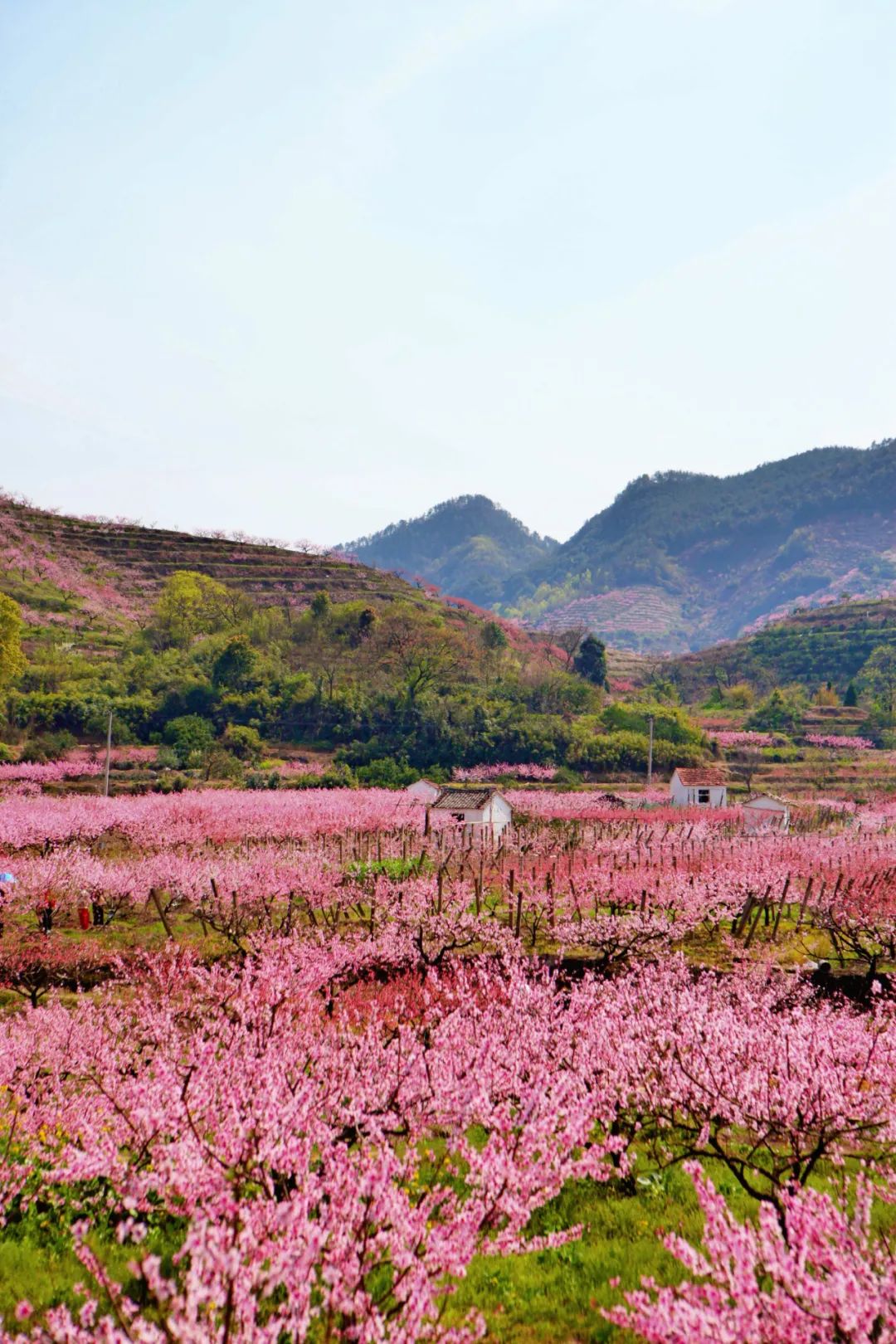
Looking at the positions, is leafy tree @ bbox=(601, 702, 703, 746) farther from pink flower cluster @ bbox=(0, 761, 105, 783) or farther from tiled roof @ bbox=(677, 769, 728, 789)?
pink flower cluster @ bbox=(0, 761, 105, 783)

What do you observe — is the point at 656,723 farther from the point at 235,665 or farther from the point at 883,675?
the point at 883,675

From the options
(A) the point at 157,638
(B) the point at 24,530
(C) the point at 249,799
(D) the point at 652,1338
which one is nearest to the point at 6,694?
(A) the point at 157,638

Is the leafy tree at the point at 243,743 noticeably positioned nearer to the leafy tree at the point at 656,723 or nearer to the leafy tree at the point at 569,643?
the leafy tree at the point at 656,723

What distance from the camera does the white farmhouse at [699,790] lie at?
166ft

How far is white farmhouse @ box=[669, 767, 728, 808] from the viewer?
50.6m

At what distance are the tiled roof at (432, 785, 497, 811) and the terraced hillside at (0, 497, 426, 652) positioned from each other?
143 feet

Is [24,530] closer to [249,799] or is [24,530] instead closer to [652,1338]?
[249,799]

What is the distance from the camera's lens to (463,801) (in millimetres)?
41031

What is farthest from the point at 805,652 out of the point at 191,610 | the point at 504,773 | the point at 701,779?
the point at 191,610

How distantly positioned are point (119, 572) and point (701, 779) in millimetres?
66354

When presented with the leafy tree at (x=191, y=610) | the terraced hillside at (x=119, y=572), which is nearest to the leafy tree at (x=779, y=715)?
the terraced hillside at (x=119, y=572)

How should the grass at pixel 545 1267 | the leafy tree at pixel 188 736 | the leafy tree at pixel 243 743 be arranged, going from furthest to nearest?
1. the leafy tree at pixel 243 743
2. the leafy tree at pixel 188 736
3. the grass at pixel 545 1267

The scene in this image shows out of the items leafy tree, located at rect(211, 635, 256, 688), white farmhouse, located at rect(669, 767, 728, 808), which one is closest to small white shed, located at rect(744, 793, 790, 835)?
white farmhouse, located at rect(669, 767, 728, 808)

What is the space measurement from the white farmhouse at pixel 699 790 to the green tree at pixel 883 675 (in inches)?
1297
